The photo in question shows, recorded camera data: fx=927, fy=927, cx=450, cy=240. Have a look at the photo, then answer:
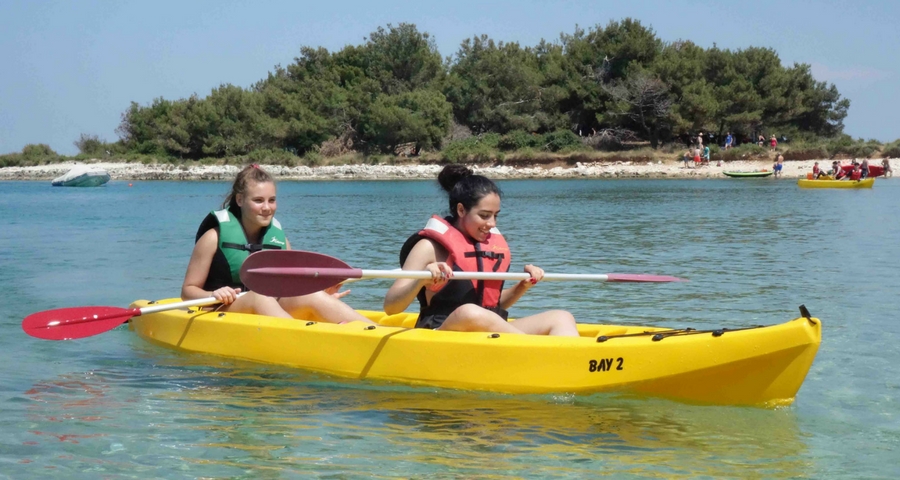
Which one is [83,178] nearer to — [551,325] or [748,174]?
[748,174]

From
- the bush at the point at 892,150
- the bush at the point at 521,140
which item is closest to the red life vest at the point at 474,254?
the bush at the point at 521,140

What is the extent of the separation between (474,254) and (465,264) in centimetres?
8

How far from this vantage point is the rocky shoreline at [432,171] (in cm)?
3779

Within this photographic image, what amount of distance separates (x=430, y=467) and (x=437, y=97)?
133ft

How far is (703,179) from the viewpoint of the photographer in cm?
3603

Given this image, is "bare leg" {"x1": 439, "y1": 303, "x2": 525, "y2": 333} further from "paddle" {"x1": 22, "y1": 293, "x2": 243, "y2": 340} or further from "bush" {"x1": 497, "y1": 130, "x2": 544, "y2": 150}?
"bush" {"x1": 497, "y1": 130, "x2": 544, "y2": 150}

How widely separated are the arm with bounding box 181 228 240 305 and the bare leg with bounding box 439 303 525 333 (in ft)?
4.74

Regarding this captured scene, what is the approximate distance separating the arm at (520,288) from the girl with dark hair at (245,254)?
2.88ft

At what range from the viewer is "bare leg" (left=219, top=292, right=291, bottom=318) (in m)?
5.31

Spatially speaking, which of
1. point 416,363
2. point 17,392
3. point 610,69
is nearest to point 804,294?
point 416,363

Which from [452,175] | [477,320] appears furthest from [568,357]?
[452,175]

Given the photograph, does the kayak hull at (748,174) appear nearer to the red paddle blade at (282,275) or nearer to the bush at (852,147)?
the bush at (852,147)

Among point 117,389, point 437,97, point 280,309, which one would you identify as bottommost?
point 117,389

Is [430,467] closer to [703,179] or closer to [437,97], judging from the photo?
[703,179]
